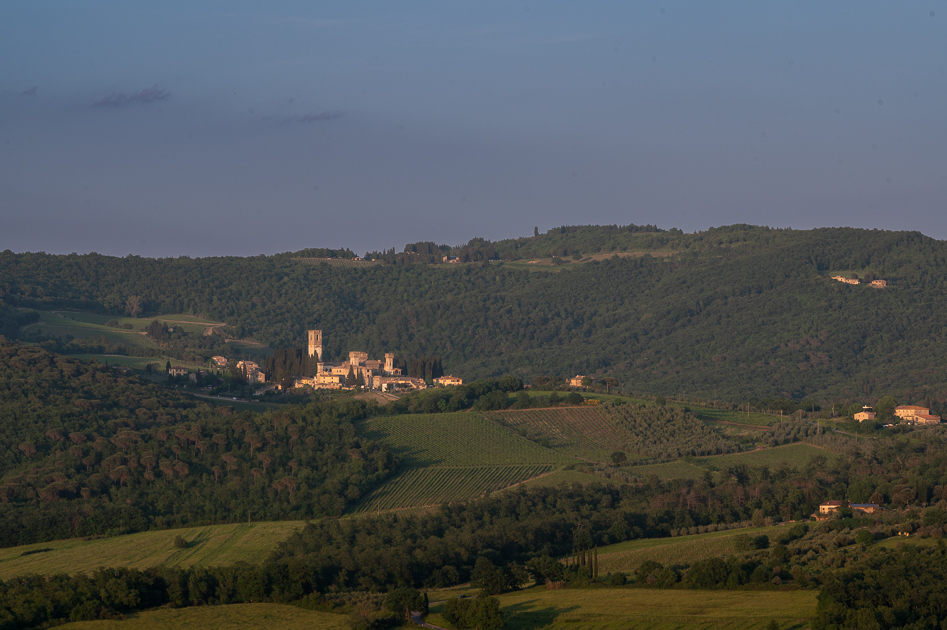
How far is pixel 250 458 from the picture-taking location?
77.7m

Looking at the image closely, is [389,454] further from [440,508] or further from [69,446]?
[69,446]

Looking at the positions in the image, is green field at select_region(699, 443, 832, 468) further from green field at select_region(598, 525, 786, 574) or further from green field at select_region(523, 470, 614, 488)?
green field at select_region(598, 525, 786, 574)

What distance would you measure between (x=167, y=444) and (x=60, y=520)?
44.7ft

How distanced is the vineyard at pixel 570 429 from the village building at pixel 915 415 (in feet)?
83.1

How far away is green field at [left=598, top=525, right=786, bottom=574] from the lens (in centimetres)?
5384

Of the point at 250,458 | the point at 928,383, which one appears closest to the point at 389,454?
the point at 250,458

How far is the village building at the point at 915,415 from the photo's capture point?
99.2 metres

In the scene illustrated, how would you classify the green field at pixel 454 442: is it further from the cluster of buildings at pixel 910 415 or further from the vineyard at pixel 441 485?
the cluster of buildings at pixel 910 415

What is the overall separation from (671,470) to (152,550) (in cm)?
3305

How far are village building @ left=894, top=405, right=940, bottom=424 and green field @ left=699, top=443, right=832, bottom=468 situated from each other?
17923mm

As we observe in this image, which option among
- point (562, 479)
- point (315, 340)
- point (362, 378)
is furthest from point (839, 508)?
point (315, 340)

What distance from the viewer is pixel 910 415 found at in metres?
102

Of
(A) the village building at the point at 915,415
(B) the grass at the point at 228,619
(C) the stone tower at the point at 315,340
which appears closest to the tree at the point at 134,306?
(C) the stone tower at the point at 315,340

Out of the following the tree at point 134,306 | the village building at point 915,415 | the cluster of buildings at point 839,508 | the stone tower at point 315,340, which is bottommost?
the cluster of buildings at point 839,508
